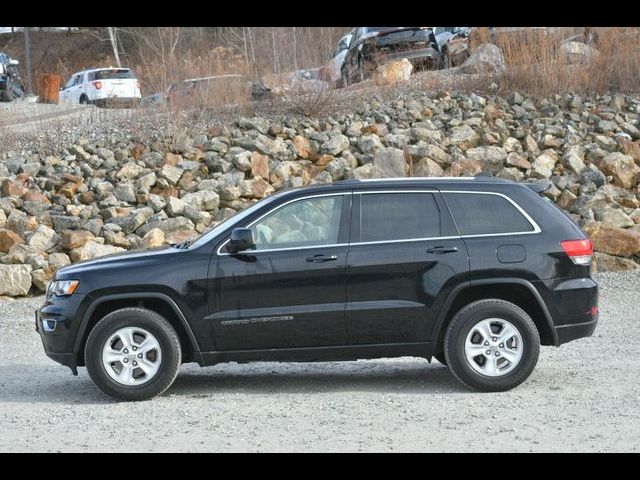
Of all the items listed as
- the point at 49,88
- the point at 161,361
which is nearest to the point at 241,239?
Answer: the point at 161,361

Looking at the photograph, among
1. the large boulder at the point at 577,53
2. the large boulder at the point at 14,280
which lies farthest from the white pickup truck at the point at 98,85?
the large boulder at the point at 14,280

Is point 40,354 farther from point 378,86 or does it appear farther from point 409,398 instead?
point 378,86

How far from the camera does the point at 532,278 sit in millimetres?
8633

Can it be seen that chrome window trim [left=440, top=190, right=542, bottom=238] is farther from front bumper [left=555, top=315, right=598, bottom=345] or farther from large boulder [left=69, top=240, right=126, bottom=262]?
large boulder [left=69, top=240, right=126, bottom=262]

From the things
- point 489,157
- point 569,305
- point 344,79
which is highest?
point 344,79

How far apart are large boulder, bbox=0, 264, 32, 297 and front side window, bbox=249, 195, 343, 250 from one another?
7.52 m

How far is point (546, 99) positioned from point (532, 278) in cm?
1464

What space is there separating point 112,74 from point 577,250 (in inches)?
1139

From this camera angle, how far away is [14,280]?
50.3 feet

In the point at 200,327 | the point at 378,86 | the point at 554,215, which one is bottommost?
the point at 200,327

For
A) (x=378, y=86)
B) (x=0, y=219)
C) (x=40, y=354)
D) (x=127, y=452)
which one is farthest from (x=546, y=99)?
(x=127, y=452)

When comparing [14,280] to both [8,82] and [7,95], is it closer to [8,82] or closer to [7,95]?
[7,95]

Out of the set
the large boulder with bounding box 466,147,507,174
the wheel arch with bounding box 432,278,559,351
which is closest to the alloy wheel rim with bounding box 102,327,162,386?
the wheel arch with bounding box 432,278,559,351

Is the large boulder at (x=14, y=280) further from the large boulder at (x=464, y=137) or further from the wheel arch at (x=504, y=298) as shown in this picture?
the large boulder at (x=464, y=137)
